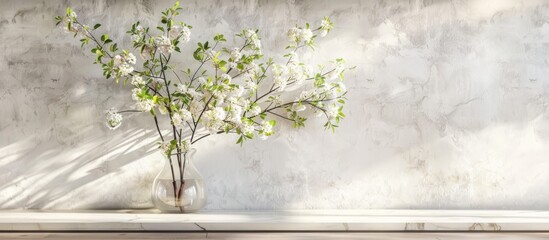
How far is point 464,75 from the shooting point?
2.98 m

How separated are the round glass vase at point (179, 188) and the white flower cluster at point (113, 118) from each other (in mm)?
247

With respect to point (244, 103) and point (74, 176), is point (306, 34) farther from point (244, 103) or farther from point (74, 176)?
point (74, 176)

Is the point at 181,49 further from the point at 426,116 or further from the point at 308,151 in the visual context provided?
the point at 426,116

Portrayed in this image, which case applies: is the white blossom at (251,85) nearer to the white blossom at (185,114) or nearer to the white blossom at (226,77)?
the white blossom at (226,77)

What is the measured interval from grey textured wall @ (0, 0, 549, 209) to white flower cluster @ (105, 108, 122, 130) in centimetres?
17

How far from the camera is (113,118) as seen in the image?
2.71 metres

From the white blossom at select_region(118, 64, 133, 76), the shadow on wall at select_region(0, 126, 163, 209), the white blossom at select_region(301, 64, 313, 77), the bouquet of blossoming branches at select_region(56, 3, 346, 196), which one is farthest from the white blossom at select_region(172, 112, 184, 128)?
the white blossom at select_region(301, 64, 313, 77)

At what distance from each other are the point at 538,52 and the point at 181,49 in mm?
1561

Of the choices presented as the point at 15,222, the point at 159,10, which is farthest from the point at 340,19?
the point at 15,222

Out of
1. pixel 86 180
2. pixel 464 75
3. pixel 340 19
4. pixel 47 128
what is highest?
pixel 340 19

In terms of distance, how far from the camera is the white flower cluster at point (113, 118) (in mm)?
2715

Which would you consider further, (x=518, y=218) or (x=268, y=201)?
(x=268, y=201)

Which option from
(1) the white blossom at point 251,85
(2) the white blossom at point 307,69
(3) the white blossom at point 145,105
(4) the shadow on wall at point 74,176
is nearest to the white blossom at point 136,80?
(3) the white blossom at point 145,105

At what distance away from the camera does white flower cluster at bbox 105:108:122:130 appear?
2.71 m
